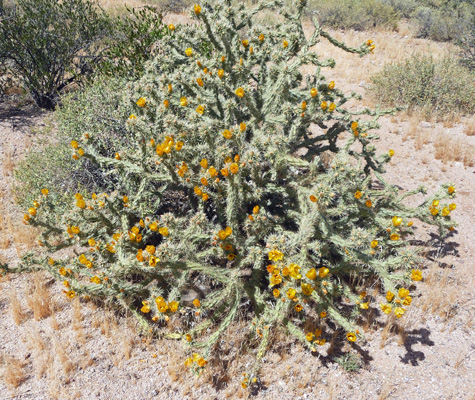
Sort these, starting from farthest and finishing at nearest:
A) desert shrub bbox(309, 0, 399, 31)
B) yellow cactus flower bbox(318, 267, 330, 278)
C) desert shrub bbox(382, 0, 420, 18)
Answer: desert shrub bbox(382, 0, 420, 18), desert shrub bbox(309, 0, 399, 31), yellow cactus flower bbox(318, 267, 330, 278)

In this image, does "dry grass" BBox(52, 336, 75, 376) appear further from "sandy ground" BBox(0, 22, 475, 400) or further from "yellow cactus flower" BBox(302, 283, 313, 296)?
"yellow cactus flower" BBox(302, 283, 313, 296)

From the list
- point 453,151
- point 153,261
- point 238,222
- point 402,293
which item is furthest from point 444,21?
point 153,261

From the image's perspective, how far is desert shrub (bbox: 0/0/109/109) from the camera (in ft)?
20.4

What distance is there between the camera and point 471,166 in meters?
5.12

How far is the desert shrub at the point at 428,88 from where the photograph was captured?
655 centimetres

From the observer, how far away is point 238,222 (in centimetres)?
321

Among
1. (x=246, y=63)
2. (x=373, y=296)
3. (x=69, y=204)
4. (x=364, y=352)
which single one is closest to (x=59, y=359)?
(x=69, y=204)

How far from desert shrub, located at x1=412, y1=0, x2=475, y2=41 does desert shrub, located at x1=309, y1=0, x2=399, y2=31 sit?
3.28ft

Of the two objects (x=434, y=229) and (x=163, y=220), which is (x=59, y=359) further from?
(x=434, y=229)

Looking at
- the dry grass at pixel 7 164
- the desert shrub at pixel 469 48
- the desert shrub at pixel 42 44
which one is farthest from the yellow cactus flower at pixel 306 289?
the desert shrub at pixel 469 48

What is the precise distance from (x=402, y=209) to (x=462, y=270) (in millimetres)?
998

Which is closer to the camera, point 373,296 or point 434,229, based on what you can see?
point 373,296

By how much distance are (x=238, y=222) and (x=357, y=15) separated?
1352cm

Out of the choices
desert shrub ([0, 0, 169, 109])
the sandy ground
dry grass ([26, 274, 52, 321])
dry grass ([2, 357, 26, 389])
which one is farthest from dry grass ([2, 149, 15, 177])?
dry grass ([2, 357, 26, 389])
